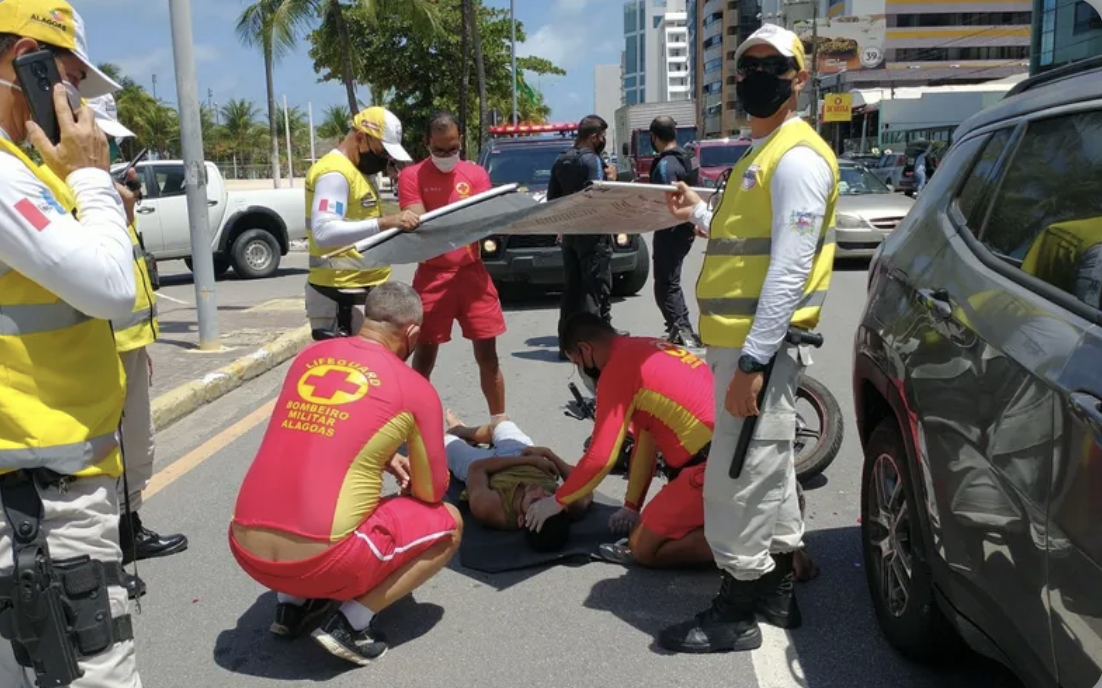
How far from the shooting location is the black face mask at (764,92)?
10.5 ft

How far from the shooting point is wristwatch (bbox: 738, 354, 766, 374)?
9.88 feet

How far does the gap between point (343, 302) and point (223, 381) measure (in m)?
2.54

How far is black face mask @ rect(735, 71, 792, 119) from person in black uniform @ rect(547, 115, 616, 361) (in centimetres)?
443

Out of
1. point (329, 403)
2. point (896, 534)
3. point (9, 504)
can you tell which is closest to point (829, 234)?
point (896, 534)

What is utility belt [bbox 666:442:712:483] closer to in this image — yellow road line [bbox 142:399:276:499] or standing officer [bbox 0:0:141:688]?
standing officer [bbox 0:0:141:688]

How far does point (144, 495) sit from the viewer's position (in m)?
5.13

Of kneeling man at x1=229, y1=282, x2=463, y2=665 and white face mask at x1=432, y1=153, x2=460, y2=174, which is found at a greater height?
white face mask at x1=432, y1=153, x2=460, y2=174

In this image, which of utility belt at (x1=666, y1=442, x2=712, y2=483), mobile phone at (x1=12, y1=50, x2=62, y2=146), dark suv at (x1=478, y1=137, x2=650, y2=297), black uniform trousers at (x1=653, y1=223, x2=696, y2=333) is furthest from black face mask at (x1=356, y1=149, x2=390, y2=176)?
dark suv at (x1=478, y1=137, x2=650, y2=297)

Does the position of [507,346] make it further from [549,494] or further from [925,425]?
[925,425]

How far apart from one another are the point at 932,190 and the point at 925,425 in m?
1.12

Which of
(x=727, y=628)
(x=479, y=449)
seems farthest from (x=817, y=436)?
(x=727, y=628)

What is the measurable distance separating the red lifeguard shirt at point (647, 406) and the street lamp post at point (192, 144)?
559 centimetres

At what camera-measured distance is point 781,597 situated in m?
3.52

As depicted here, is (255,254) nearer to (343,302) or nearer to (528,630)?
(343,302)
